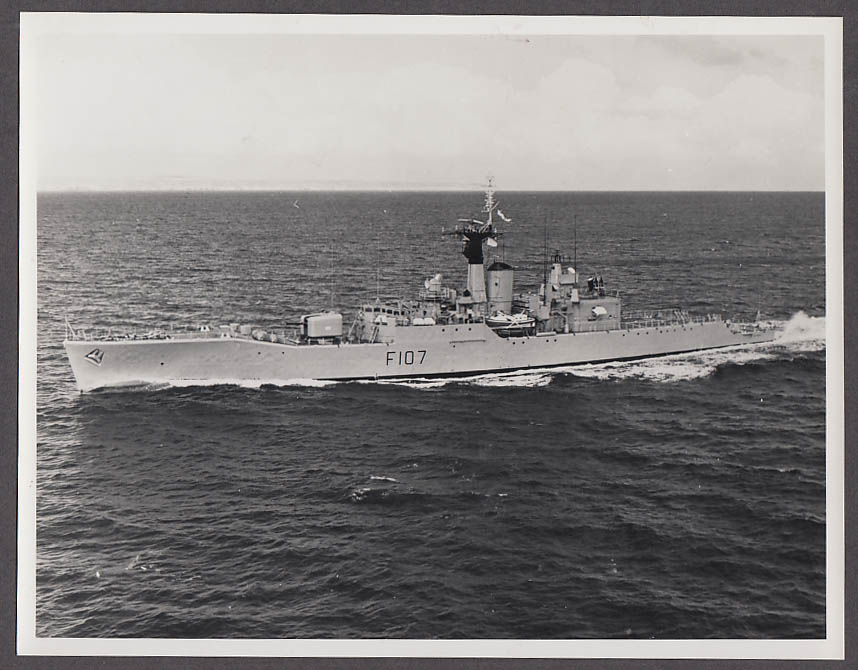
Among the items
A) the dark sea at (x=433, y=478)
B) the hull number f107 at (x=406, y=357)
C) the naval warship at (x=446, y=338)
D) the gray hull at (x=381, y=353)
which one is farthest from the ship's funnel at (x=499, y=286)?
the hull number f107 at (x=406, y=357)

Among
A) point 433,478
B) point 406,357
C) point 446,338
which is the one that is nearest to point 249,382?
point 406,357

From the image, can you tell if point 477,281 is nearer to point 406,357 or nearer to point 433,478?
point 406,357

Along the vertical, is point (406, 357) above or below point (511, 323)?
below

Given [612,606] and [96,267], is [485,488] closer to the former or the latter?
[612,606]

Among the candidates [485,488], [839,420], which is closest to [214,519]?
[485,488]

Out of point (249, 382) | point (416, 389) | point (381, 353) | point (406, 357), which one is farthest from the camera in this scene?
point (406, 357)

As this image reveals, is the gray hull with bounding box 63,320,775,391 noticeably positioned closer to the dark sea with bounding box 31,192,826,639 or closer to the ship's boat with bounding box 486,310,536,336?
the ship's boat with bounding box 486,310,536,336
